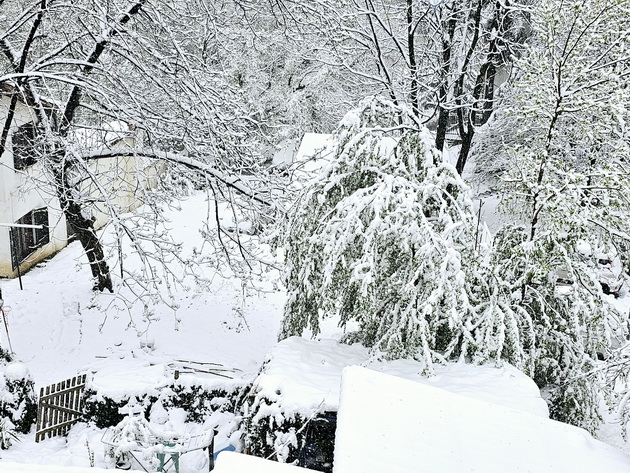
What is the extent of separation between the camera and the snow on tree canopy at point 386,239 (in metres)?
7.95

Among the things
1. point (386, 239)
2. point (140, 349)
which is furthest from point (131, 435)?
point (386, 239)

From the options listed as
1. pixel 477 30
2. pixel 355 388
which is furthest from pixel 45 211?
pixel 355 388

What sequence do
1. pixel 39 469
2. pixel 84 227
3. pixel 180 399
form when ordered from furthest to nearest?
pixel 84 227 < pixel 180 399 < pixel 39 469

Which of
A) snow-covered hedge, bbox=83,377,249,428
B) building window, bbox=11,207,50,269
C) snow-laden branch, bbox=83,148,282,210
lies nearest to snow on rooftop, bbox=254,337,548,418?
snow-covered hedge, bbox=83,377,249,428

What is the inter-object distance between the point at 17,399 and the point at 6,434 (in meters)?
0.55

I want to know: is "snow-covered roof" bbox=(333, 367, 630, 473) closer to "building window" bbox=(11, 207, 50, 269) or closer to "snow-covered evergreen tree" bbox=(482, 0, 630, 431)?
"snow-covered evergreen tree" bbox=(482, 0, 630, 431)

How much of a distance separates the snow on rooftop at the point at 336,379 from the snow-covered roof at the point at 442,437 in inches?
76.8

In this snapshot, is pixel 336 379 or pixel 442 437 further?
pixel 336 379

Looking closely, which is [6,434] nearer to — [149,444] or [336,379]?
[149,444]

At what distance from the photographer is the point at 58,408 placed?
368 inches

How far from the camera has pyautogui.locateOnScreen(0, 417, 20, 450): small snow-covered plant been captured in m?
8.60

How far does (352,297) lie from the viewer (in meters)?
8.98

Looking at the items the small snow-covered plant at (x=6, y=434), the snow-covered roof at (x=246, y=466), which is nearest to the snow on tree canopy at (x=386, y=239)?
the snow-covered roof at (x=246, y=466)

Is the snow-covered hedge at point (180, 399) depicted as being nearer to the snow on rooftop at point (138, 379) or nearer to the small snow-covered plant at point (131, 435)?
the snow on rooftop at point (138, 379)
